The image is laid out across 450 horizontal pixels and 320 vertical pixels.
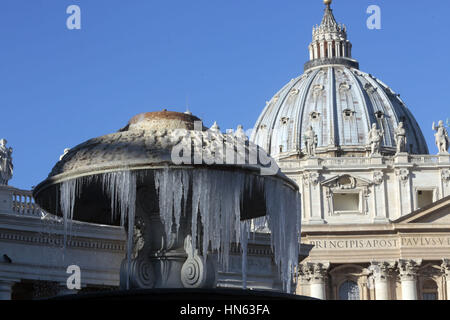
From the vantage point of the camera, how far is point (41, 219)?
26906 mm

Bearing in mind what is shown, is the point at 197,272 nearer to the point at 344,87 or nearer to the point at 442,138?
the point at 442,138

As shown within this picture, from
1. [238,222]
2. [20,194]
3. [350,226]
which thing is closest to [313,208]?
[350,226]

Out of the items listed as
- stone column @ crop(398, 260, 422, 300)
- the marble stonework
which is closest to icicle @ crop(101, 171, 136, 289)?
the marble stonework

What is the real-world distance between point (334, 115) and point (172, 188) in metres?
97.1

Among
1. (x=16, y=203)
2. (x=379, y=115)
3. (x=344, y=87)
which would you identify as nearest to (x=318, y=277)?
(x=16, y=203)

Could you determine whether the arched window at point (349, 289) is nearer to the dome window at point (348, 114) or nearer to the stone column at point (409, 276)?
the stone column at point (409, 276)

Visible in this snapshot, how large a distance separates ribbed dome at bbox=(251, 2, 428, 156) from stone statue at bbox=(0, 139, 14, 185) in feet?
231

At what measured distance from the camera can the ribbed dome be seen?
350ft

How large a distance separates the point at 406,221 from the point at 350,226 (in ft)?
10.9

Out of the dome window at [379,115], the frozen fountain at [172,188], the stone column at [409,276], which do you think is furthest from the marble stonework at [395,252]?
the frozen fountain at [172,188]

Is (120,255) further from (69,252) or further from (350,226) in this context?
(350,226)

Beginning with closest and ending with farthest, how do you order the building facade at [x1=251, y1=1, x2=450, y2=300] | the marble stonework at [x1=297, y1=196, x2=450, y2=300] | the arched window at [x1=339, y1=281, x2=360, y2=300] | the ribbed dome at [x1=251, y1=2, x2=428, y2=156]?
the marble stonework at [x1=297, y1=196, x2=450, y2=300]
the building facade at [x1=251, y1=1, x2=450, y2=300]
the arched window at [x1=339, y1=281, x2=360, y2=300]
the ribbed dome at [x1=251, y1=2, x2=428, y2=156]

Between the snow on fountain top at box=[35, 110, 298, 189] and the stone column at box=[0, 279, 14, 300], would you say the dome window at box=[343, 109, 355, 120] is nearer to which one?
the stone column at box=[0, 279, 14, 300]

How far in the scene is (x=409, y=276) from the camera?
6425 cm
